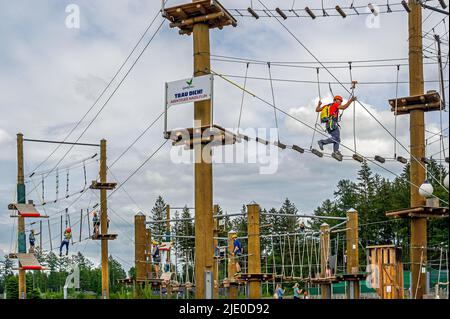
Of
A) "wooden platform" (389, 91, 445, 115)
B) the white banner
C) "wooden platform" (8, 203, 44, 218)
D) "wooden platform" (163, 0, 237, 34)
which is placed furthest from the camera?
"wooden platform" (8, 203, 44, 218)

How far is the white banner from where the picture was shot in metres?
12.9

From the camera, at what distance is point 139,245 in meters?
20.6

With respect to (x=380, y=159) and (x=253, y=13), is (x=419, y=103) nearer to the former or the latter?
(x=380, y=159)

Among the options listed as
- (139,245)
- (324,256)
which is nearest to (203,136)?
(139,245)

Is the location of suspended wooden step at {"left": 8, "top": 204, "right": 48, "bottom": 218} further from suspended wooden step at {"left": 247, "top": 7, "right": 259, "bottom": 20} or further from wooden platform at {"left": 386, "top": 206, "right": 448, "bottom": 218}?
wooden platform at {"left": 386, "top": 206, "right": 448, "bottom": 218}

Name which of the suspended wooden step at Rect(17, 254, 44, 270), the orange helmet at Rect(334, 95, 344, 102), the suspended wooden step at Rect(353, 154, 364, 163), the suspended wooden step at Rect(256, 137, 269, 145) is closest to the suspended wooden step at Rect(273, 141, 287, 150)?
the suspended wooden step at Rect(256, 137, 269, 145)

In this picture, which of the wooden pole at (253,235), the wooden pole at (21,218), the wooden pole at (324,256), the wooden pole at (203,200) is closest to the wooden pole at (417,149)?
the wooden pole at (203,200)

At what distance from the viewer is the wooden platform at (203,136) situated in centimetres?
1291

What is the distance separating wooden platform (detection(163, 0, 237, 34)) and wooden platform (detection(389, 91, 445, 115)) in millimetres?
3508

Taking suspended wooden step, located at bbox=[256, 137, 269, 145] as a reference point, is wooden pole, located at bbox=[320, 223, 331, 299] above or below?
below

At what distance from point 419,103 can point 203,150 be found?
4328 mm
